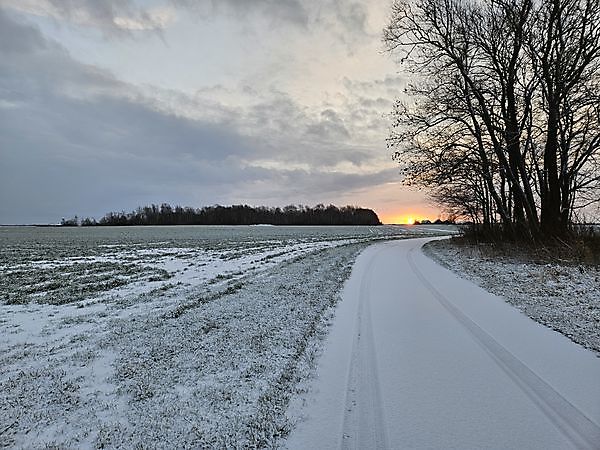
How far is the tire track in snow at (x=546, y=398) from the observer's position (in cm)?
303

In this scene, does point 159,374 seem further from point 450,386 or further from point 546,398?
point 546,398

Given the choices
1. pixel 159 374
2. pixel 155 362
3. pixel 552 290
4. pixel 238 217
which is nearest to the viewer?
pixel 159 374

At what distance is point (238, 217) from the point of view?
160 meters

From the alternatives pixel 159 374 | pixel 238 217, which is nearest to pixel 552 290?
pixel 159 374

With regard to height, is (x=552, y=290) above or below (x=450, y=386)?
above

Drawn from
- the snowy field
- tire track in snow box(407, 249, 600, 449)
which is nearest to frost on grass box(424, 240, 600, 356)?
tire track in snow box(407, 249, 600, 449)

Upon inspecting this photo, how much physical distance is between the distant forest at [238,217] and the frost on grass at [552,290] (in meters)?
146

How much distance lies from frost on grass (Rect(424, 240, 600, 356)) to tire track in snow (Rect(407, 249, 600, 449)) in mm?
1352

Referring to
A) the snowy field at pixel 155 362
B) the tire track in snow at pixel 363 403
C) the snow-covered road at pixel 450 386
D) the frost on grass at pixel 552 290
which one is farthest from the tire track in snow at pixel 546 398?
the snowy field at pixel 155 362

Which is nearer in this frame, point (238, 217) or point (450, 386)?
point (450, 386)

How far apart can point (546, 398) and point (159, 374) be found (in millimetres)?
4389

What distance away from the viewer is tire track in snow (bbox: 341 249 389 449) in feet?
10.0

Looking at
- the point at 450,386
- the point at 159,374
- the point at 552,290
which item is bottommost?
the point at 159,374

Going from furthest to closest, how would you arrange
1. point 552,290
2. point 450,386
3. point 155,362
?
point 552,290, point 155,362, point 450,386
